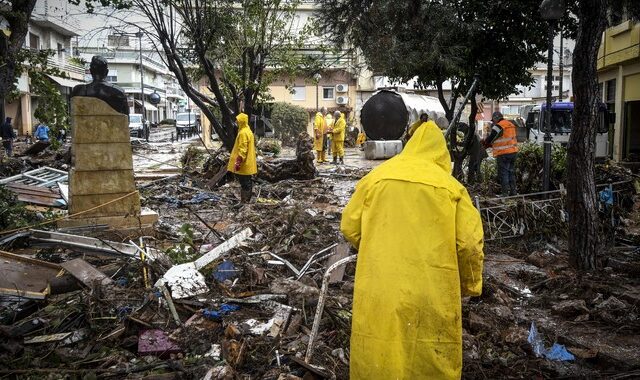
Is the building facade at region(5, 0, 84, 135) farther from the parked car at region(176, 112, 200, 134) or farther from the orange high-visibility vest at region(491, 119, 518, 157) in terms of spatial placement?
the orange high-visibility vest at region(491, 119, 518, 157)

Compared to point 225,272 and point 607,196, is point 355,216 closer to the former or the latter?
point 225,272

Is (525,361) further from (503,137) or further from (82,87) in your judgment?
(503,137)

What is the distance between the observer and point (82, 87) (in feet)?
23.4

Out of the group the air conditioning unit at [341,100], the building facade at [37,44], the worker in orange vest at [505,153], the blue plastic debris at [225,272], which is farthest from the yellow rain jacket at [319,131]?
the air conditioning unit at [341,100]

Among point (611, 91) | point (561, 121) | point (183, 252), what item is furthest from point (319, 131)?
point (183, 252)

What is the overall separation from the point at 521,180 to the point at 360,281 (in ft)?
29.3

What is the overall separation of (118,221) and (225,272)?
2552 mm

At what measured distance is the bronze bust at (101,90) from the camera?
7.14 metres

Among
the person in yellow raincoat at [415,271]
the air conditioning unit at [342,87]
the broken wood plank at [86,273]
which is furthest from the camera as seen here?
the air conditioning unit at [342,87]

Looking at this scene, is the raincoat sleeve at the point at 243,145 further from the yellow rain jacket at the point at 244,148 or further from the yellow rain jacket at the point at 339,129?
the yellow rain jacket at the point at 339,129

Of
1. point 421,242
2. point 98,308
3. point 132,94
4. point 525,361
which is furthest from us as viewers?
point 132,94

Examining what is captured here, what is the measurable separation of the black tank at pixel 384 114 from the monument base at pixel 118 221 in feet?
39.9

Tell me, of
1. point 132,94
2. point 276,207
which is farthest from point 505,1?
point 132,94

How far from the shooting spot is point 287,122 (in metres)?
34.2
